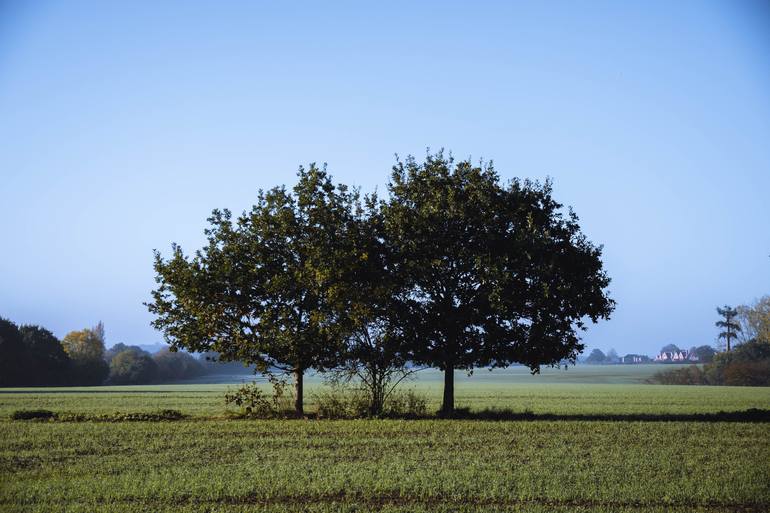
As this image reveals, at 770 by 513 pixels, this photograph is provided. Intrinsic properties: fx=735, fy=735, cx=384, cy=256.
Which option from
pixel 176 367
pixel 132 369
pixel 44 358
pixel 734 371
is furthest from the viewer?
pixel 176 367

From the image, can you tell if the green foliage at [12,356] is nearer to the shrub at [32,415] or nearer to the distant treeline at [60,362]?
the distant treeline at [60,362]

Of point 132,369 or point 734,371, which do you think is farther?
point 132,369

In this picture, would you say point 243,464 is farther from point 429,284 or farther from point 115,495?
point 429,284

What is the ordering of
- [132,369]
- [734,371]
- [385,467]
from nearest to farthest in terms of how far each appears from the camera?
[385,467] < [734,371] < [132,369]

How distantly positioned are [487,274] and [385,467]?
15145 mm

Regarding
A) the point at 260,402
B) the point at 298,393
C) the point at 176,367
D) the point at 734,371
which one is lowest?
the point at 260,402

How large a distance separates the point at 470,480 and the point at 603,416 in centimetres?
2113

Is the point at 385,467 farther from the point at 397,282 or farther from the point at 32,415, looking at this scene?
the point at 32,415

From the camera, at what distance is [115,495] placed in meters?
16.7

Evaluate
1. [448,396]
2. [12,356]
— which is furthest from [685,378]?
[12,356]

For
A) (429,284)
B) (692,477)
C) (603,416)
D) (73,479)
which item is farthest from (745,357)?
(73,479)

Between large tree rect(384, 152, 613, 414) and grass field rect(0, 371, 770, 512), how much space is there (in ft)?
16.8

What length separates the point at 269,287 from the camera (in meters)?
35.2

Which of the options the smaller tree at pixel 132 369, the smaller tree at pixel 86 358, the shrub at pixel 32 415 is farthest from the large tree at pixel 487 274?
the smaller tree at pixel 132 369
